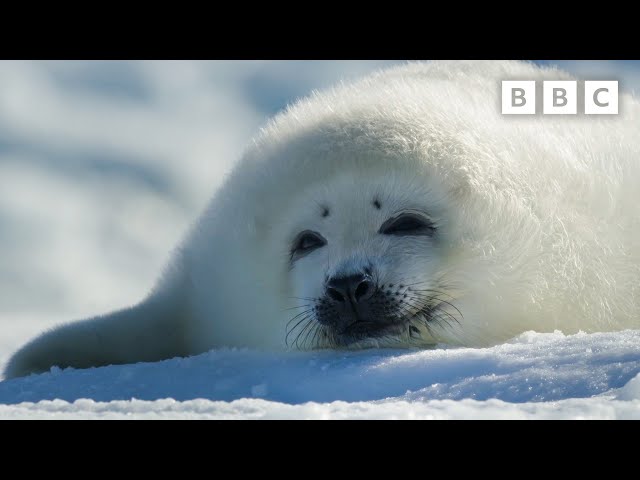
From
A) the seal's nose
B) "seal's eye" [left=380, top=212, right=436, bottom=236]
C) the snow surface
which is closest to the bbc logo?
"seal's eye" [left=380, top=212, right=436, bottom=236]

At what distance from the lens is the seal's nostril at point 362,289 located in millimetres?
4305

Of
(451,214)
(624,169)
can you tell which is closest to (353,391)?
(451,214)

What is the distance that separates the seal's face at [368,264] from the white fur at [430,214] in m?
0.01

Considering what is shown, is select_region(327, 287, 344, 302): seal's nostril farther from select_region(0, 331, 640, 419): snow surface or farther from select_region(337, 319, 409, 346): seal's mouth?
select_region(0, 331, 640, 419): snow surface

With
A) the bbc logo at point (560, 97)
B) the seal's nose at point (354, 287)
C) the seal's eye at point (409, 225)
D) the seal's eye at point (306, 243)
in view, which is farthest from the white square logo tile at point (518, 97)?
the seal's nose at point (354, 287)

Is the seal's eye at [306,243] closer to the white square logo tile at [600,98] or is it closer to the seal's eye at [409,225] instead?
the seal's eye at [409,225]

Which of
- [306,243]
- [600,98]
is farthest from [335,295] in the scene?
[600,98]

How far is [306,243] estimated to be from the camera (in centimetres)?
476

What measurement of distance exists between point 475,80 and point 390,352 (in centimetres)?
221

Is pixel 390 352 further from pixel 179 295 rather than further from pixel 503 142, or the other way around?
pixel 179 295

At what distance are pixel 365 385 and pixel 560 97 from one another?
9.41 feet

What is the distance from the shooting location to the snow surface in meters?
2.63

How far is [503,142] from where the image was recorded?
4836 millimetres

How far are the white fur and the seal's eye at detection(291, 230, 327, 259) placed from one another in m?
0.04
